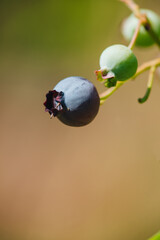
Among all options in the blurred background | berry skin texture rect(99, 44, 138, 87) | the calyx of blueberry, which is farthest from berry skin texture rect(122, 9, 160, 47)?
the blurred background

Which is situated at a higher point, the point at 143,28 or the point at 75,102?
the point at 143,28

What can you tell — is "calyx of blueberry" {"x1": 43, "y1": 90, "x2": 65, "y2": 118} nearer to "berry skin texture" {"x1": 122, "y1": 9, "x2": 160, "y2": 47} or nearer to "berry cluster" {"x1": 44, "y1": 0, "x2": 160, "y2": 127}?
"berry cluster" {"x1": 44, "y1": 0, "x2": 160, "y2": 127}

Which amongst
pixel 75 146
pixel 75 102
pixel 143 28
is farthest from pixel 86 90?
pixel 75 146

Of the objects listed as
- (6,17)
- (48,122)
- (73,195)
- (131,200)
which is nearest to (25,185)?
(73,195)

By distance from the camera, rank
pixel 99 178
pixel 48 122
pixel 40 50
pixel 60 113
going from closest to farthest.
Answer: pixel 60 113, pixel 99 178, pixel 48 122, pixel 40 50

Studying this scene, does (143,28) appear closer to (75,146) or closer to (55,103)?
(55,103)

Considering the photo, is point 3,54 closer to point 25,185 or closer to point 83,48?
point 83,48

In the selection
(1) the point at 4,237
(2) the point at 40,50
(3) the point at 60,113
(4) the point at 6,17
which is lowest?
(1) the point at 4,237

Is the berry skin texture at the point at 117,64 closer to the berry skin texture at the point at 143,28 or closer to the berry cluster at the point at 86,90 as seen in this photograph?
the berry cluster at the point at 86,90
